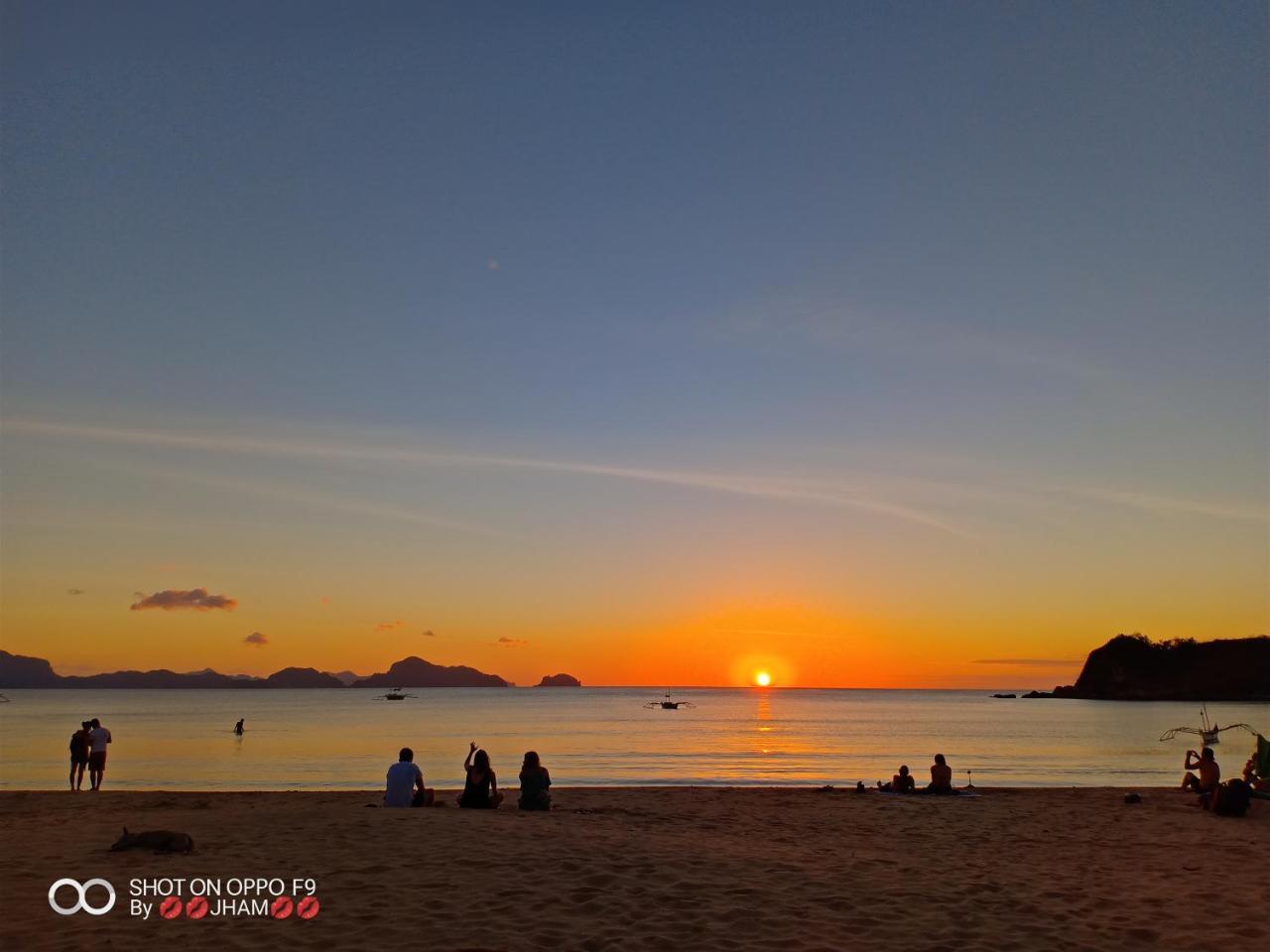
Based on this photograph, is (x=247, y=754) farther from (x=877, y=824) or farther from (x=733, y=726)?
(x=733, y=726)

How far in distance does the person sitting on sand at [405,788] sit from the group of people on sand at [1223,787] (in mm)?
16787

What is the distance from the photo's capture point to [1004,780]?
127ft

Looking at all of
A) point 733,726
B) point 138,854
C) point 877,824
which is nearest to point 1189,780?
point 877,824

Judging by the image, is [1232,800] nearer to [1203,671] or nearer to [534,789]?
[534,789]

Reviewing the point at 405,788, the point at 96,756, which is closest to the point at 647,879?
the point at 405,788

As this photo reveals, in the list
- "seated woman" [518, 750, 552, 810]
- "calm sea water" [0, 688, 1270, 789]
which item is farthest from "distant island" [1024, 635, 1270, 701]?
"seated woman" [518, 750, 552, 810]

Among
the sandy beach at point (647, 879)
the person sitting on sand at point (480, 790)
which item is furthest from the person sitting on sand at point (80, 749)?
the person sitting on sand at point (480, 790)

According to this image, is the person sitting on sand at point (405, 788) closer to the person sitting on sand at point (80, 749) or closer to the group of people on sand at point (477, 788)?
the group of people on sand at point (477, 788)

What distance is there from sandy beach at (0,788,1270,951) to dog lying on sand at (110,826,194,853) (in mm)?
166

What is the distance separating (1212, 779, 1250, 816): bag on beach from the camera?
62.7 ft

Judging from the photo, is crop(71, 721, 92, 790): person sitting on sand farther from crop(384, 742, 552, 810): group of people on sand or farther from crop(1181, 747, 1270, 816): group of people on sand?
crop(1181, 747, 1270, 816): group of people on sand

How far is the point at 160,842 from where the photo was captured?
1198 cm

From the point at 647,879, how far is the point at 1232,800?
15272 mm

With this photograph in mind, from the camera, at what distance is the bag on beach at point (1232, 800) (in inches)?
752
